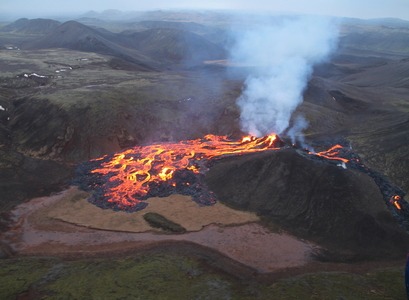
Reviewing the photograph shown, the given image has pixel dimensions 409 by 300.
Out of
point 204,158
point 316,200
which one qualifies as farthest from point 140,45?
point 316,200

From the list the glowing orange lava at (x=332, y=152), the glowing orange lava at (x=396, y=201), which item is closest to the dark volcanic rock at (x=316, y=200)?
the glowing orange lava at (x=396, y=201)

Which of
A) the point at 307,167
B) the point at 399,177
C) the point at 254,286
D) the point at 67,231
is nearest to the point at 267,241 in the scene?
the point at 254,286

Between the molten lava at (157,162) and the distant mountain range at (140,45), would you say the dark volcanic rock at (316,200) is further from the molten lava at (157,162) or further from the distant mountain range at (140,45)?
the distant mountain range at (140,45)

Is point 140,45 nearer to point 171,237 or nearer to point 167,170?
point 167,170

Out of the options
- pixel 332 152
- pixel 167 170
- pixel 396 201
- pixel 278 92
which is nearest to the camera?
pixel 396 201

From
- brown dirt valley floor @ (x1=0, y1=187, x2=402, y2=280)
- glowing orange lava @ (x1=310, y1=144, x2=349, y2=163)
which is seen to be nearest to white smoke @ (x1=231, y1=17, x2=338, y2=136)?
glowing orange lava @ (x1=310, y1=144, x2=349, y2=163)

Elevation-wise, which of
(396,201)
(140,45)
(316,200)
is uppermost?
(140,45)

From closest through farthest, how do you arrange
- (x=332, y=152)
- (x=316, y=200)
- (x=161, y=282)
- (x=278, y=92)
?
(x=161, y=282) < (x=316, y=200) < (x=332, y=152) < (x=278, y=92)

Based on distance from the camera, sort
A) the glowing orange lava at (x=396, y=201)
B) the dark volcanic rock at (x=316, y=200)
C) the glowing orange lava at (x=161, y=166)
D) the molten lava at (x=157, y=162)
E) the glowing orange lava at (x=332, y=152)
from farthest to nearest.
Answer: the glowing orange lava at (x=332, y=152), the molten lava at (x=157, y=162), the glowing orange lava at (x=161, y=166), the glowing orange lava at (x=396, y=201), the dark volcanic rock at (x=316, y=200)
